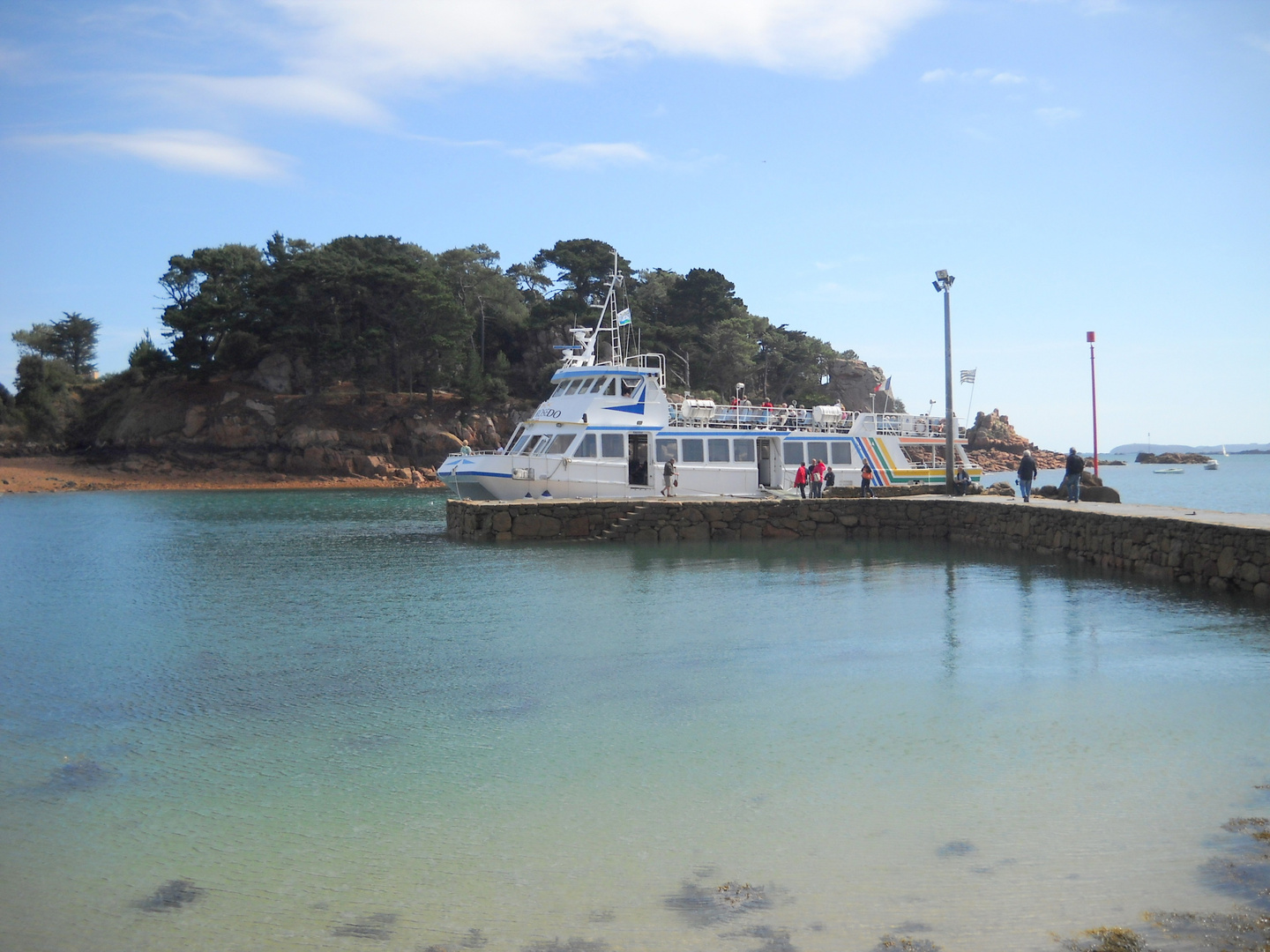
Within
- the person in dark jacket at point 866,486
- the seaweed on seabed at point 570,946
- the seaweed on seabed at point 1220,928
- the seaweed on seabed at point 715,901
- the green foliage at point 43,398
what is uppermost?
the green foliage at point 43,398

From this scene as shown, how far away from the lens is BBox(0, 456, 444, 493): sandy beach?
54844 millimetres

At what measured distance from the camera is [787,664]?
1085 centimetres

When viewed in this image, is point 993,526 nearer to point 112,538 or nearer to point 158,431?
point 112,538

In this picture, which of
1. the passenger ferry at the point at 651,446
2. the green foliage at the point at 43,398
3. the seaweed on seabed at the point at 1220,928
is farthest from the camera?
the green foliage at the point at 43,398

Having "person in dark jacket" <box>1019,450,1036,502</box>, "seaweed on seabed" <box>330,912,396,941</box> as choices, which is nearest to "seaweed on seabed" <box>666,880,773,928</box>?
"seaweed on seabed" <box>330,912,396,941</box>

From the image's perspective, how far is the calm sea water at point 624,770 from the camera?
5207 mm

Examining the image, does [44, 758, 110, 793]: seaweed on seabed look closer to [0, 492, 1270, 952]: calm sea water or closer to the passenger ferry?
[0, 492, 1270, 952]: calm sea water

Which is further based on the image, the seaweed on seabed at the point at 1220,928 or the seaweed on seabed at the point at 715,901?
the seaweed on seabed at the point at 715,901

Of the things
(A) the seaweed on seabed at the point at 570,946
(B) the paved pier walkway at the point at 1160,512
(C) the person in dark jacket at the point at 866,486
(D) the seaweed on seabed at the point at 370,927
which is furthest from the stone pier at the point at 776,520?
(D) the seaweed on seabed at the point at 370,927

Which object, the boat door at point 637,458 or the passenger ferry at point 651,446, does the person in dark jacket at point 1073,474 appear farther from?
the boat door at point 637,458

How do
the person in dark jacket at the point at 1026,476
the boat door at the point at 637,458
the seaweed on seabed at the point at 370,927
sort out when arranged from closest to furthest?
1. the seaweed on seabed at the point at 370,927
2. the person in dark jacket at the point at 1026,476
3. the boat door at the point at 637,458

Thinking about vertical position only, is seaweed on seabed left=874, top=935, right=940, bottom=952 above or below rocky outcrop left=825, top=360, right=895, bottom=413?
below

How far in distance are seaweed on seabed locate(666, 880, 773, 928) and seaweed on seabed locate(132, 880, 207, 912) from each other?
269cm

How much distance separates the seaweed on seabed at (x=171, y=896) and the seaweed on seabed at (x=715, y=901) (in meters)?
2.69
